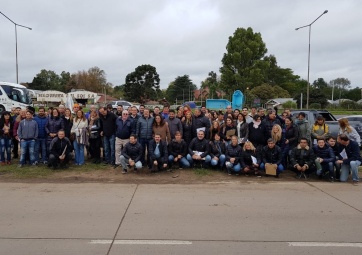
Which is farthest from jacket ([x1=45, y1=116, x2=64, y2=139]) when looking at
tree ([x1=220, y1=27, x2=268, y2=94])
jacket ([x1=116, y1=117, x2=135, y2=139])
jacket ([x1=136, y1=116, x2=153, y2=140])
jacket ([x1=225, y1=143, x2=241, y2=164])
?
tree ([x1=220, y1=27, x2=268, y2=94])

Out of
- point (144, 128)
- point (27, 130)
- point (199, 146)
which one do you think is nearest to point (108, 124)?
point (144, 128)

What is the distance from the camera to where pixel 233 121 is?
32.6 ft

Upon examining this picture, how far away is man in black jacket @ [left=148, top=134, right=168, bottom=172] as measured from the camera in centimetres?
902

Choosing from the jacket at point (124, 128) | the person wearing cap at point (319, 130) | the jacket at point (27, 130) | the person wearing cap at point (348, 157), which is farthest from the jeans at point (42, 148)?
the person wearing cap at point (348, 157)

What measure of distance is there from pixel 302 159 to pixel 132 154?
4.87 metres

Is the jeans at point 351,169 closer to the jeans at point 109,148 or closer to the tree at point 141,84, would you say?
the jeans at point 109,148

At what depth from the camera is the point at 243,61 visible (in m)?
50.2

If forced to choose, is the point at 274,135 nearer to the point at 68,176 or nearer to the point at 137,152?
the point at 137,152

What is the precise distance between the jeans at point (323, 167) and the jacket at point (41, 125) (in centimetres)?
815

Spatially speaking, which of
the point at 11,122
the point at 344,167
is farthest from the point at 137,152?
the point at 344,167

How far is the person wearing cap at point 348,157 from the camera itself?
8406 millimetres

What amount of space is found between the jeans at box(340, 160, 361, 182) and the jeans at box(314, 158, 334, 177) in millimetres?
283

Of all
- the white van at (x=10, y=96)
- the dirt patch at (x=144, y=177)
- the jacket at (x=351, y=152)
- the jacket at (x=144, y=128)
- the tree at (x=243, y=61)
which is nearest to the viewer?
the dirt patch at (x=144, y=177)

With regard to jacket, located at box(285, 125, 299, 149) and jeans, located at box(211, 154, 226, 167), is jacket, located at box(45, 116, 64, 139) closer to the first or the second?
jeans, located at box(211, 154, 226, 167)
